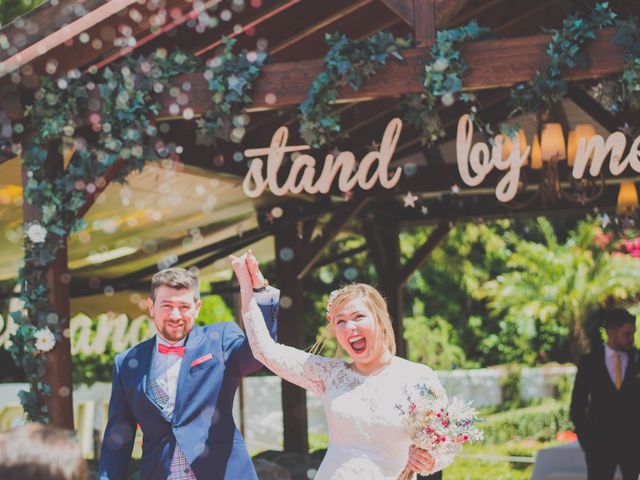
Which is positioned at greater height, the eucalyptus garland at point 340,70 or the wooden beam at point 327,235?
the eucalyptus garland at point 340,70

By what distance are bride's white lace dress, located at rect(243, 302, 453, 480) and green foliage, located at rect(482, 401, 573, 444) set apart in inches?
470

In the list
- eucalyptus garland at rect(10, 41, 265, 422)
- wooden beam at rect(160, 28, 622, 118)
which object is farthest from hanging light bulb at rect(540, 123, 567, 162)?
eucalyptus garland at rect(10, 41, 265, 422)

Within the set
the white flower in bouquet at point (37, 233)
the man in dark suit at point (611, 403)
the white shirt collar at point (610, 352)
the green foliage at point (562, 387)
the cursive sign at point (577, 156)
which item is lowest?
the green foliage at point (562, 387)

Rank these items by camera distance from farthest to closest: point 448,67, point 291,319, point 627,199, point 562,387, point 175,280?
point 562,387 → point 291,319 → point 627,199 → point 448,67 → point 175,280

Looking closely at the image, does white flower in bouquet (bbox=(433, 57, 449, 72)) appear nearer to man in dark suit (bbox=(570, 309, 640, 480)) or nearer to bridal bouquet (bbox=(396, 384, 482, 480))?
bridal bouquet (bbox=(396, 384, 482, 480))

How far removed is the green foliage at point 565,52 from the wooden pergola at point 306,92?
60 millimetres

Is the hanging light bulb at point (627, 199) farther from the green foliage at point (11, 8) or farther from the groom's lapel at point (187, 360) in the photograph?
the green foliage at point (11, 8)

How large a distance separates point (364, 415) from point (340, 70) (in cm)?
224

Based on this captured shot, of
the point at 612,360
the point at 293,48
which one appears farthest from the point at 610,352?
the point at 293,48

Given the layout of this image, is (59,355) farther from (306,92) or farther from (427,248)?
(427,248)

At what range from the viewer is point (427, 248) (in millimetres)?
10820

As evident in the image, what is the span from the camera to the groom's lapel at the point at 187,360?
3.79 m

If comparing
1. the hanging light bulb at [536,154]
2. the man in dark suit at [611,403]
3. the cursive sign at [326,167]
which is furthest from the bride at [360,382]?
the hanging light bulb at [536,154]

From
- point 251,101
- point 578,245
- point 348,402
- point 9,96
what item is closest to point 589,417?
point 251,101
